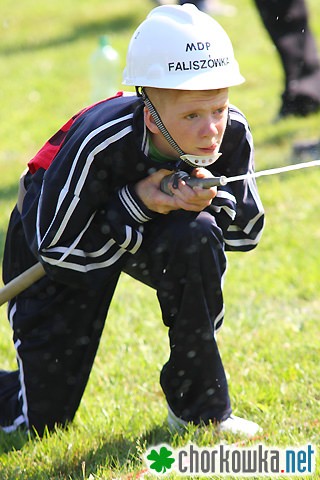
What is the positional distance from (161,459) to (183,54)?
4.57 ft

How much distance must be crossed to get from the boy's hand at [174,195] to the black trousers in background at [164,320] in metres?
0.09

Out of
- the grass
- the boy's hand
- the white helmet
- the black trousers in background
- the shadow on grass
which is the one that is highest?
the shadow on grass

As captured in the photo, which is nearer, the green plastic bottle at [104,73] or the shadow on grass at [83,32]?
the green plastic bottle at [104,73]

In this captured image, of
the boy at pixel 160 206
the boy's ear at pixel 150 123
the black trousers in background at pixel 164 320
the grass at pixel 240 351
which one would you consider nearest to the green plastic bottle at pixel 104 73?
the grass at pixel 240 351

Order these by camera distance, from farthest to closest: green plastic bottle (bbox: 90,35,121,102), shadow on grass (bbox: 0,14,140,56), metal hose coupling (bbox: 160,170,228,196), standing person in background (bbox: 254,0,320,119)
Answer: shadow on grass (bbox: 0,14,140,56)
green plastic bottle (bbox: 90,35,121,102)
standing person in background (bbox: 254,0,320,119)
metal hose coupling (bbox: 160,170,228,196)

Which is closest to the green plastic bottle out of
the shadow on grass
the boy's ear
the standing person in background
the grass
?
the grass

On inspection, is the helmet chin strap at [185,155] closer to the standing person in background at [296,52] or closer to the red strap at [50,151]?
the red strap at [50,151]

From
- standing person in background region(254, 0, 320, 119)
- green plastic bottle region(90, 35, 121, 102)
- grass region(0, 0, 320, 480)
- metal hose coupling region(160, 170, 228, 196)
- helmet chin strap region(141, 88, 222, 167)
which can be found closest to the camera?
metal hose coupling region(160, 170, 228, 196)

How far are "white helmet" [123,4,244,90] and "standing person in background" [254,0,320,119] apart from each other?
5.22 metres

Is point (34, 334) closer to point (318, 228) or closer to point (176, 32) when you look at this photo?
point (176, 32)

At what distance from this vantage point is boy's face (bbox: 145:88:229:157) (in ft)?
10.1

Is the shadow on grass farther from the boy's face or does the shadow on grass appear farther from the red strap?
the boy's face

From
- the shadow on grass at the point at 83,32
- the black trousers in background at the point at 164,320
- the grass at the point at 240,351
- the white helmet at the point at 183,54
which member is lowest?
the grass at the point at 240,351

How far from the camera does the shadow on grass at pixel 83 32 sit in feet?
44.2
